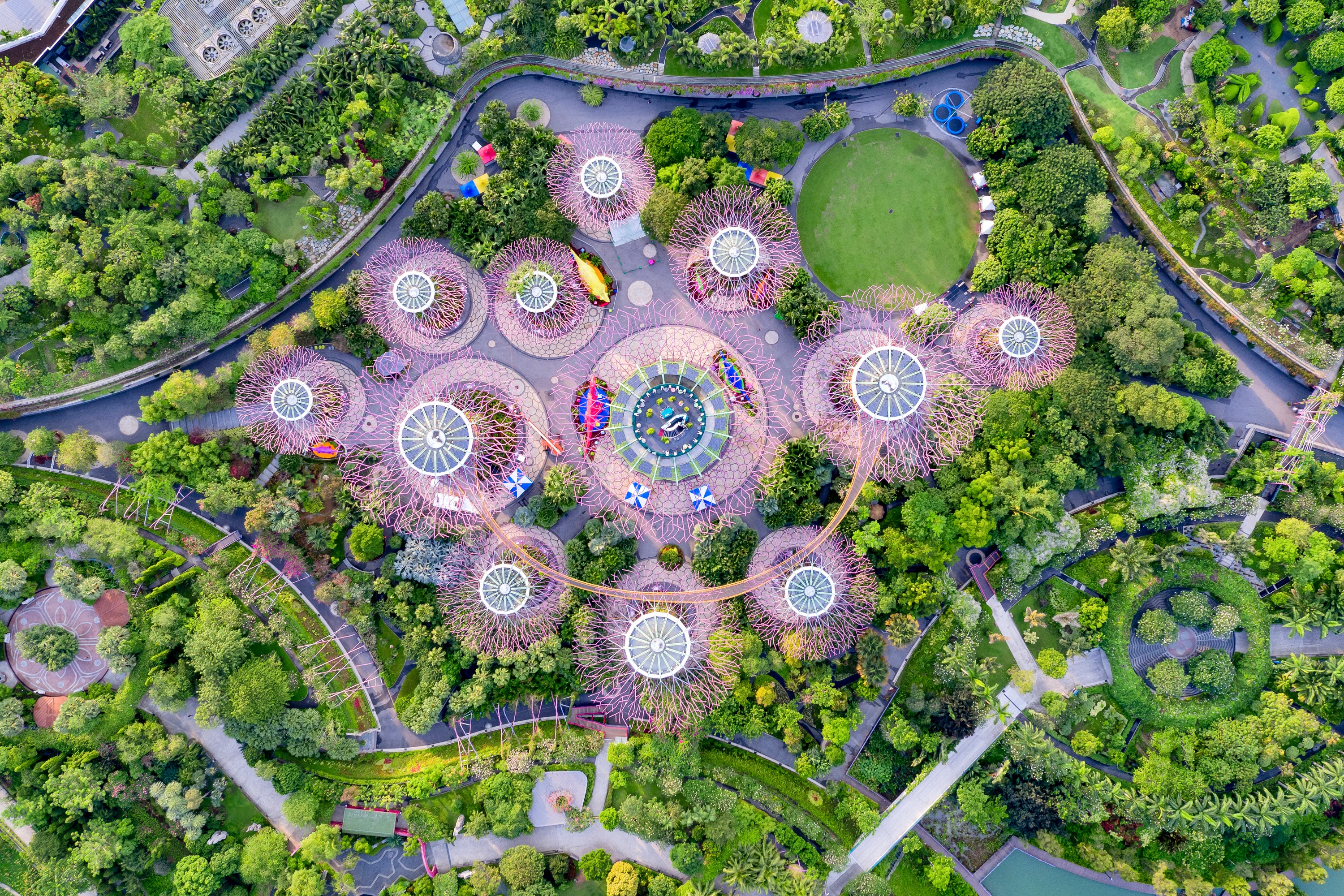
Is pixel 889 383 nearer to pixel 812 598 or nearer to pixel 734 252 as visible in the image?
pixel 734 252

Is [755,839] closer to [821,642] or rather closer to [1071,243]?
[821,642]

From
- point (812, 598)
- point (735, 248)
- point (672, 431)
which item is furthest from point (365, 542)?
point (735, 248)

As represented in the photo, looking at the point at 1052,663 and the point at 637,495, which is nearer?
the point at 1052,663

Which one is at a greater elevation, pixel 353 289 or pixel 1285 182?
pixel 1285 182

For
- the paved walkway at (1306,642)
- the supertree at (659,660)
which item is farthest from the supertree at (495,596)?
the paved walkway at (1306,642)

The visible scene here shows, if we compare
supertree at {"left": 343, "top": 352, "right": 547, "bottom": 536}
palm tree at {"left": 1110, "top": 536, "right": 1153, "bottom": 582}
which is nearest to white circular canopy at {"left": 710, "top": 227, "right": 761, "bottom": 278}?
supertree at {"left": 343, "top": 352, "right": 547, "bottom": 536}

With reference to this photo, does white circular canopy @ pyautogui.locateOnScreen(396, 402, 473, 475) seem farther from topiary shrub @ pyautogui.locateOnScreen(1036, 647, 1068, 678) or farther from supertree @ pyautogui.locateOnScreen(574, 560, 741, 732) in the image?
topiary shrub @ pyautogui.locateOnScreen(1036, 647, 1068, 678)

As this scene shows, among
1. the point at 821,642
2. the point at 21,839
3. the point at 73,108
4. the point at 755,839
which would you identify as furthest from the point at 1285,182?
the point at 21,839
